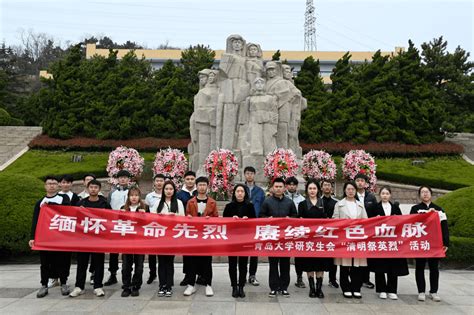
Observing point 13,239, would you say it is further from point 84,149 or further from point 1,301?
Answer: point 84,149

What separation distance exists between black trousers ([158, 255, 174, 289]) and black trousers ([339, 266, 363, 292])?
6.81 ft

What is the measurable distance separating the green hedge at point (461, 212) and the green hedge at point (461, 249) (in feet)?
0.73

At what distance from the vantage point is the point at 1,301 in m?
4.66

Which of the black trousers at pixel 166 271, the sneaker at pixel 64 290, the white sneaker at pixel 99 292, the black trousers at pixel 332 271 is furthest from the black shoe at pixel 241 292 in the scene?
the sneaker at pixel 64 290

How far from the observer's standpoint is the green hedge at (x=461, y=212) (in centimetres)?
697

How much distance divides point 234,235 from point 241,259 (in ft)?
0.98

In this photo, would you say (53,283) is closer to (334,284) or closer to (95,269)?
(95,269)

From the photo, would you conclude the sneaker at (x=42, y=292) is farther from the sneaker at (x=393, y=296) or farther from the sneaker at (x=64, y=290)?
the sneaker at (x=393, y=296)

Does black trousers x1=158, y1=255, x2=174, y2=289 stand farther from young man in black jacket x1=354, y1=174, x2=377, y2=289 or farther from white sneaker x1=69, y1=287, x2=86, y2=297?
young man in black jacket x1=354, y1=174, x2=377, y2=289

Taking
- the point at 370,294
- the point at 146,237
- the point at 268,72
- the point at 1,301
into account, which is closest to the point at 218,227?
the point at 146,237

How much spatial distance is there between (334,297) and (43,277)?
3528 millimetres

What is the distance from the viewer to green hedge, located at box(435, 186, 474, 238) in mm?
6969

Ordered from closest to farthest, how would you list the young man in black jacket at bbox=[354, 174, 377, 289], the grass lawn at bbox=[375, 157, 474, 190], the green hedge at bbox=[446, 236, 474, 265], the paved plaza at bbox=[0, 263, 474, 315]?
the paved plaza at bbox=[0, 263, 474, 315] → the young man in black jacket at bbox=[354, 174, 377, 289] → the green hedge at bbox=[446, 236, 474, 265] → the grass lawn at bbox=[375, 157, 474, 190]

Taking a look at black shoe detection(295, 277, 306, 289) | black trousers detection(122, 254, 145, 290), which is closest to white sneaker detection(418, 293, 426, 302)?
black shoe detection(295, 277, 306, 289)
